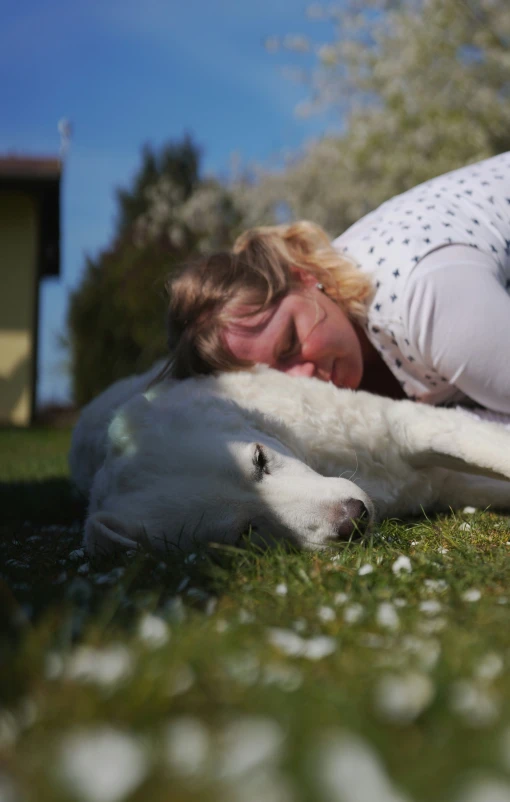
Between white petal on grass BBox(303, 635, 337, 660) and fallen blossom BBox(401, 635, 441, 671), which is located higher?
fallen blossom BBox(401, 635, 441, 671)

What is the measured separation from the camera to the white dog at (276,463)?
2.86 meters

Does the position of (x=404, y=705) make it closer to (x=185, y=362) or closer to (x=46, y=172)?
(x=185, y=362)

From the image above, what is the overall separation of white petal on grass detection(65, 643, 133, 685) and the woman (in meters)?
2.63

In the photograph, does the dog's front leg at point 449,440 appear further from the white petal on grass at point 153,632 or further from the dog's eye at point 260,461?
the white petal on grass at point 153,632

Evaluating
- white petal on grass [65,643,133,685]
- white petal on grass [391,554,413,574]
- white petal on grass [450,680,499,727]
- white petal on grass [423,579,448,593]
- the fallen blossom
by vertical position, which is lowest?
white petal on grass [391,554,413,574]

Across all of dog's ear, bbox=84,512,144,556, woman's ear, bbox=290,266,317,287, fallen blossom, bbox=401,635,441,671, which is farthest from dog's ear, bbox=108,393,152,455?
fallen blossom, bbox=401,635,441,671

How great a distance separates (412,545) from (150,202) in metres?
27.5

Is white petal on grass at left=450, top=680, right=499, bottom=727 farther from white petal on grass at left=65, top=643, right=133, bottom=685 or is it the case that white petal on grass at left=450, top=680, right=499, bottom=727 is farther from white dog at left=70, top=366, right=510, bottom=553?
white dog at left=70, top=366, right=510, bottom=553

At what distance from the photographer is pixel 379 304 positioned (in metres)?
4.16

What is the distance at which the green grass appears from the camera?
2.96 feet

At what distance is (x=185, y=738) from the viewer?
993 mm

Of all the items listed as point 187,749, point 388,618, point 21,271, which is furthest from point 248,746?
point 21,271

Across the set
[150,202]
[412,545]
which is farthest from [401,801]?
[150,202]

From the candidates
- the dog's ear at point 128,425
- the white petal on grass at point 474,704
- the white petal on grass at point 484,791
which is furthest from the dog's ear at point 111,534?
the white petal on grass at point 484,791
